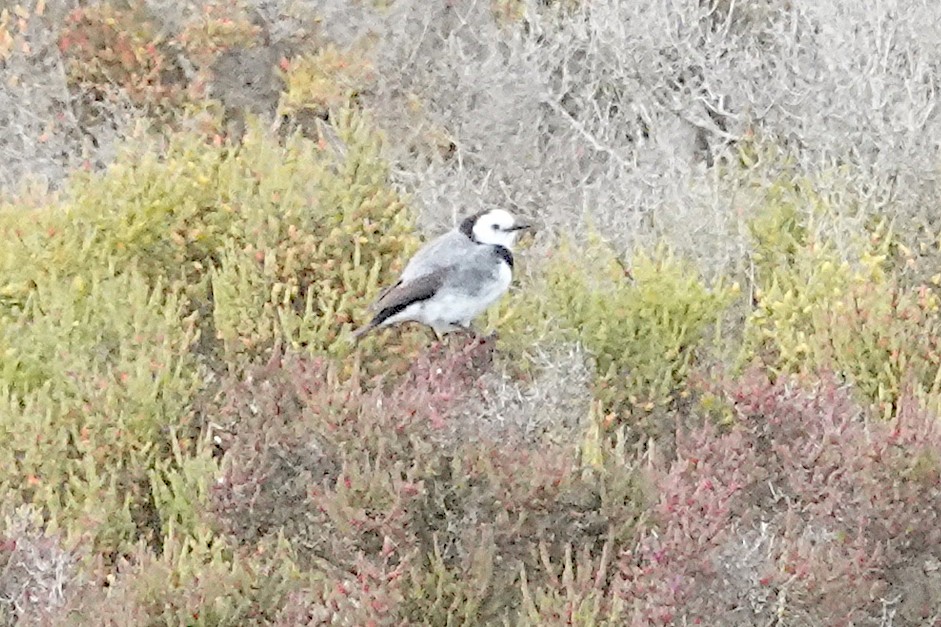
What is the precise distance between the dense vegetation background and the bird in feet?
0.59

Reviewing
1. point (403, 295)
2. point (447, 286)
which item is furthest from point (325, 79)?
point (403, 295)

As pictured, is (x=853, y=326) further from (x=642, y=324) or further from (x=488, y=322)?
(x=488, y=322)

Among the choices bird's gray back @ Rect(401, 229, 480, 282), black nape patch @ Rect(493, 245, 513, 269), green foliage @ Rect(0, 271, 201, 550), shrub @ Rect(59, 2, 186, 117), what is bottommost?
shrub @ Rect(59, 2, 186, 117)

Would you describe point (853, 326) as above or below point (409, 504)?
below

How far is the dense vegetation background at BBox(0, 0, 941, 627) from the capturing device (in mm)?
4277

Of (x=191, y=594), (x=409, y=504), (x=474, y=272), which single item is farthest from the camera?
(x=474, y=272)

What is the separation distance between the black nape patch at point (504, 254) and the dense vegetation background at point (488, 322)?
1.00ft

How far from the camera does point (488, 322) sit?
22.3 feet

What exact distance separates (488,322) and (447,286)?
0.68 metres

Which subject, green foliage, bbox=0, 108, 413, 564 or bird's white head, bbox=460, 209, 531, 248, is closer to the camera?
green foliage, bbox=0, 108, 413, 564

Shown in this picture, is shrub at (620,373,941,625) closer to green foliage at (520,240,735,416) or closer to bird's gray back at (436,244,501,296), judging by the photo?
bird's gray back at (436,244,501,296)

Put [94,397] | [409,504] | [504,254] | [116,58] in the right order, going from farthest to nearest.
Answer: [116,58]
[504,254]
[94,397]
[409,504]

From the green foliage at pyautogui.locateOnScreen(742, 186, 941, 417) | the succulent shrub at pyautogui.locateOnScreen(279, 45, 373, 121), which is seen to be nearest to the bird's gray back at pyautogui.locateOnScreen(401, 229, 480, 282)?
the green foliage at pyautogui.locateOnScreen(742, 186, 941, 417)

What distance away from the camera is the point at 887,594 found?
412cm
